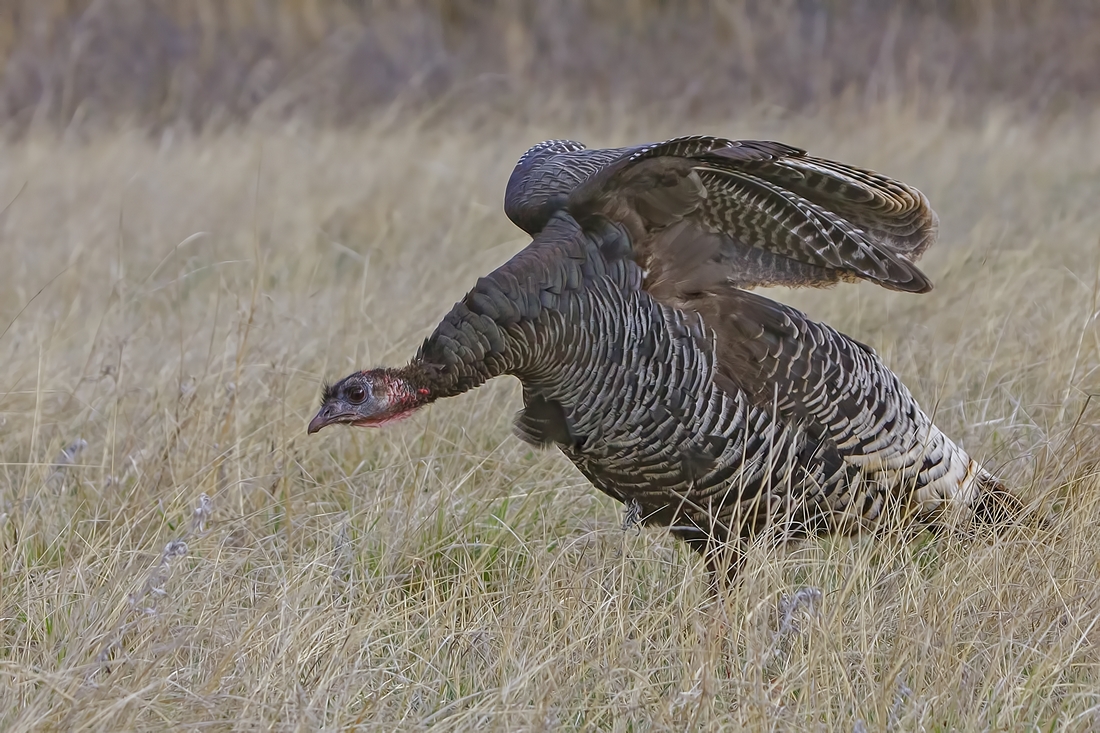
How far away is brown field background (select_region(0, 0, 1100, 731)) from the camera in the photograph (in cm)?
266

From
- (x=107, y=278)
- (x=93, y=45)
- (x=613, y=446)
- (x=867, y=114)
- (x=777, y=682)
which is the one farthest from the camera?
(x=93, y=45)

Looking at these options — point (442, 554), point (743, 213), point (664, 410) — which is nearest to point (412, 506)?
point (442, 554)

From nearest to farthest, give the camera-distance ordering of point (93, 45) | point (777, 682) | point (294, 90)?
point (777, 682), point (294, 90), point (93, 45)

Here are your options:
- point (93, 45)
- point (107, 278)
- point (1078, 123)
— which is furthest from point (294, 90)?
point (1078, 123)

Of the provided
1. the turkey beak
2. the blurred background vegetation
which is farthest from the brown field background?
the blurred background vegetation

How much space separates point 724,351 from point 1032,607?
0.93 meters

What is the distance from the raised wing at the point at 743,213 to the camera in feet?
10.7

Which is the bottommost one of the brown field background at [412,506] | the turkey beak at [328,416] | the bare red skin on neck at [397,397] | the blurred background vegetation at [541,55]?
the blurred background vegetation at [541,55]

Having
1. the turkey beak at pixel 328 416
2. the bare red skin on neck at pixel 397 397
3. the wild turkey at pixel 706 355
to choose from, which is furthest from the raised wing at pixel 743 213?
the turkey beak at pixel 328 416

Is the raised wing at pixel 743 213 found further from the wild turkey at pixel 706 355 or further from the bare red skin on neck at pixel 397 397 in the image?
the bare red skin on neck at pixel 397 397

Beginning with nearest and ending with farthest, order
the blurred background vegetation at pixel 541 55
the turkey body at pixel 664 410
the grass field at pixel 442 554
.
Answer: the grass field at pixel 442 554 → the turkey body at pixel 664 410 → the blurred background vegetation at pixel 541 55

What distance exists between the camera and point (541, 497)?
12.5 feet

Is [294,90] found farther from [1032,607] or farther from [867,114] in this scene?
[1032,607]

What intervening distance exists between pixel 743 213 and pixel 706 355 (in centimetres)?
40
